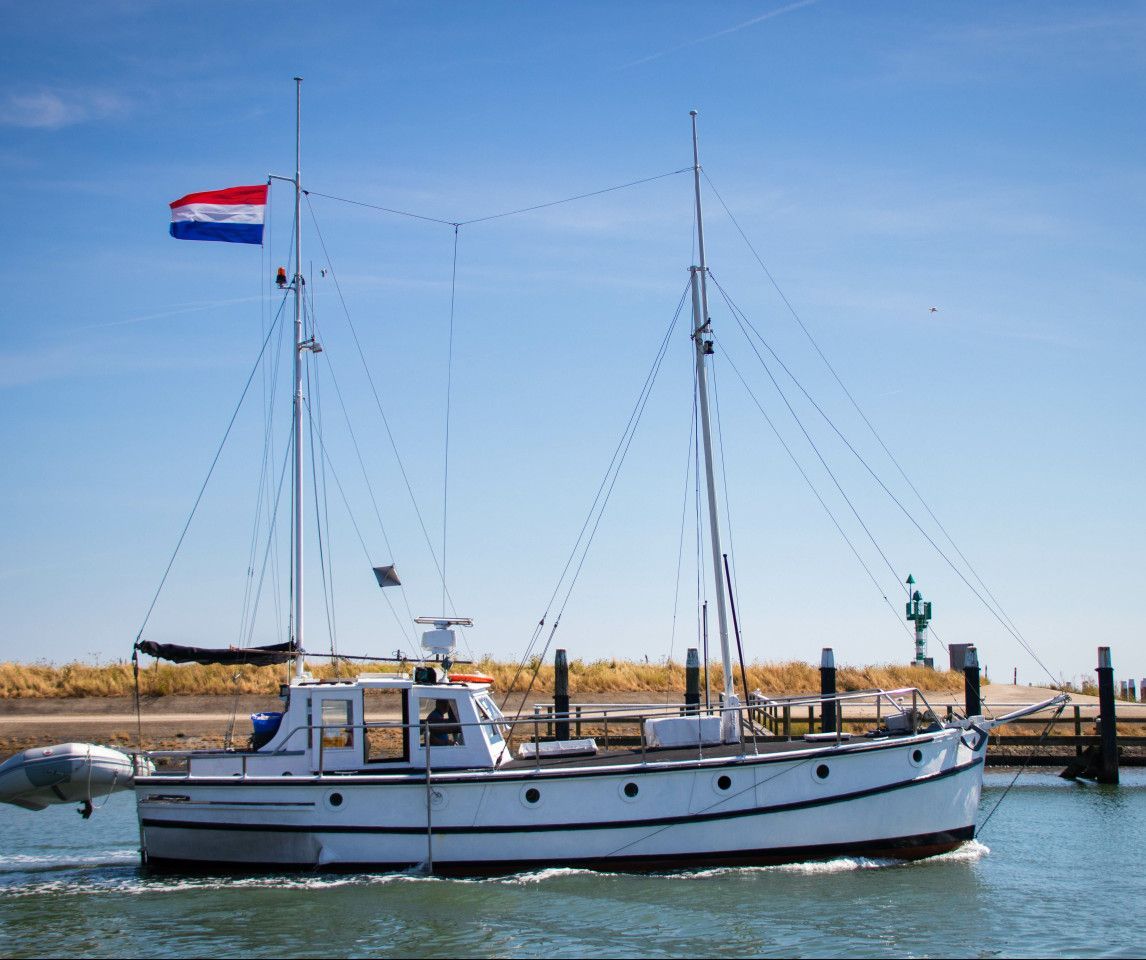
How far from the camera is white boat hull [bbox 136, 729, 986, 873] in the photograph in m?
18.8

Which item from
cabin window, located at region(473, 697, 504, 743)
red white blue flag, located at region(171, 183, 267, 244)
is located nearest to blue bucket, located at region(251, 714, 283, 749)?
cabin window, located at region(473, 697, 504, 743)

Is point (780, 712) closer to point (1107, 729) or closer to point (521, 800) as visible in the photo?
point (1107, 729)

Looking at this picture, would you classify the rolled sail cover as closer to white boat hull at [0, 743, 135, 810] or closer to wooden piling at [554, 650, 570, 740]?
white boat hull at [0, 743, 135, 810]

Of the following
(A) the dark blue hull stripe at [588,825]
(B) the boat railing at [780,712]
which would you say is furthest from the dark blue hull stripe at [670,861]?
(B) the boat railing at [780,712]

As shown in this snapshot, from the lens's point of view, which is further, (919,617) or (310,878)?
(919,617)

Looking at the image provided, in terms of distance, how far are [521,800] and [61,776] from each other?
23.5 feet

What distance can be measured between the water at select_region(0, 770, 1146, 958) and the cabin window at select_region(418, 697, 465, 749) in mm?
2230

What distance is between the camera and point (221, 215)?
22922mm

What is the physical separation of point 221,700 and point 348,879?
19047 millimetres

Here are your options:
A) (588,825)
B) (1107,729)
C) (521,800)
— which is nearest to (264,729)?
(521,800)

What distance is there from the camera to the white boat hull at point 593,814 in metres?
18.8

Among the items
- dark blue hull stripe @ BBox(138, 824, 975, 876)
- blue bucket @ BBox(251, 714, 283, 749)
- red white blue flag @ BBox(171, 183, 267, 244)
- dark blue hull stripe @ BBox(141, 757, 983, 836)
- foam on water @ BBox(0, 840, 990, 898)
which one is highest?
red white blue flag @ BBox(171, 183, 267, 244)

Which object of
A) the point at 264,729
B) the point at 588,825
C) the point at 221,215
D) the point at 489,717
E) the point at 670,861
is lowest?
the point at 670,861

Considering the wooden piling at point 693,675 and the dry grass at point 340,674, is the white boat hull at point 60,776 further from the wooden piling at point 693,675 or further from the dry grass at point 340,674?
the dry grass at point 340,674
